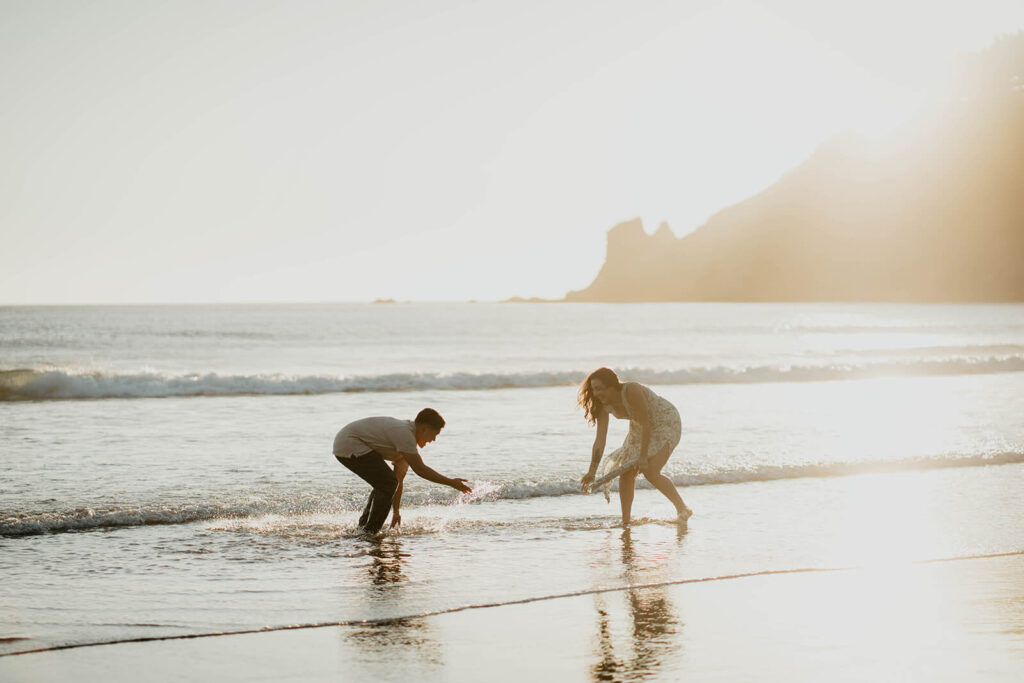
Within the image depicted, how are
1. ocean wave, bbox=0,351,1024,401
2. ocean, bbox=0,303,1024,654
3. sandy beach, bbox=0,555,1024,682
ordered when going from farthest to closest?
ocean wave, bbox=0,351,1024,401 < ocean, bbox=0,303,1024,654 < sandy beach, bbox=0,555,1024,682

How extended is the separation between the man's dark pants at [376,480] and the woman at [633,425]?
1773 mm

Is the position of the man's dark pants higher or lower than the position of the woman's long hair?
lower

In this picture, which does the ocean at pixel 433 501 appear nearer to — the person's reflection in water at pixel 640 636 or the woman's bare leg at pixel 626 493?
the woman's bare leg at pixel 626 493

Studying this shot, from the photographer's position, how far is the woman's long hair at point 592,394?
334 inches

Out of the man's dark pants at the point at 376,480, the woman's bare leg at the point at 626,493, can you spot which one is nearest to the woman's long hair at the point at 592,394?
the woman's bare leg at the point at 626,493

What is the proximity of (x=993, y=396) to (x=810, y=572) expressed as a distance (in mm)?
18644

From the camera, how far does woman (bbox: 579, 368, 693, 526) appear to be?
28.1 ft

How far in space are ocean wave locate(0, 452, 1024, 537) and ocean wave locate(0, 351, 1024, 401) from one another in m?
14.5

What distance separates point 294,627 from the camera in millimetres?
5875

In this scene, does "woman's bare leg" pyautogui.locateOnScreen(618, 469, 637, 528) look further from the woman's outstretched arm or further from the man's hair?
the man's hair

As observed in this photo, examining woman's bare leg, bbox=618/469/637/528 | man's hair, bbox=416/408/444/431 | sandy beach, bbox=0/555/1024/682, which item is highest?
man's hair, bbox=416/408/444/431

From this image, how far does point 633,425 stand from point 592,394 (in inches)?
23.3

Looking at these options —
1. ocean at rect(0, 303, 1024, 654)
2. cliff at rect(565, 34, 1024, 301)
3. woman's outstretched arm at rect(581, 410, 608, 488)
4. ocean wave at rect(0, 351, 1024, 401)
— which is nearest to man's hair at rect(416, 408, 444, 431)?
ocean at rect(0, 303, 1024, 654)

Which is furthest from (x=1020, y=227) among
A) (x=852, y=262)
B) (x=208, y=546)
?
(x=208, y=546)
